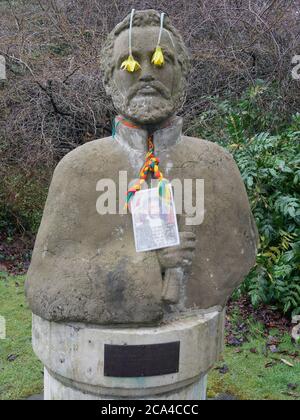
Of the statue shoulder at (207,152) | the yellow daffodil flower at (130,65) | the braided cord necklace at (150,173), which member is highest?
the yellow daffodil flower at (130,65)

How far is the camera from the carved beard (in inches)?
84.1

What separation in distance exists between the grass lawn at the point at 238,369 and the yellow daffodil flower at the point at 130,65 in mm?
2569

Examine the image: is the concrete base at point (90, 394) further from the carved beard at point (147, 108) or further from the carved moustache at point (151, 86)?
the carved moustache at point (151, 86)

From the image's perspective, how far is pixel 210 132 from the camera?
19.8 feet

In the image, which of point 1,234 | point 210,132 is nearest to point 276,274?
point 210,132

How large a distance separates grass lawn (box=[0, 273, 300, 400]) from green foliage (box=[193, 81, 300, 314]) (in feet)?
1.28

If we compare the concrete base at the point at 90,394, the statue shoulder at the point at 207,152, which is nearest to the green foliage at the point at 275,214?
the concrete base at the point at 90,394

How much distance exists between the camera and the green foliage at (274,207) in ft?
15.1

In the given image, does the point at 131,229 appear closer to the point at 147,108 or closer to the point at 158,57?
the point at 147,108

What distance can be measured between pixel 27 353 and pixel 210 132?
10.9 ft

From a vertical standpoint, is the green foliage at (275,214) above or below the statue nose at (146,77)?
below

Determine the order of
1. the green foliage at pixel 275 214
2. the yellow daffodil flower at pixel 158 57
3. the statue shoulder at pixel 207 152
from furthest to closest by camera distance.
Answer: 1. the green foliage at pixel 275 214
2. the statue shoulder at pixel 207 152
3. the yellow daffodil flower at pixel 158 57

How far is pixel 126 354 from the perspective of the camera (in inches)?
83.9
